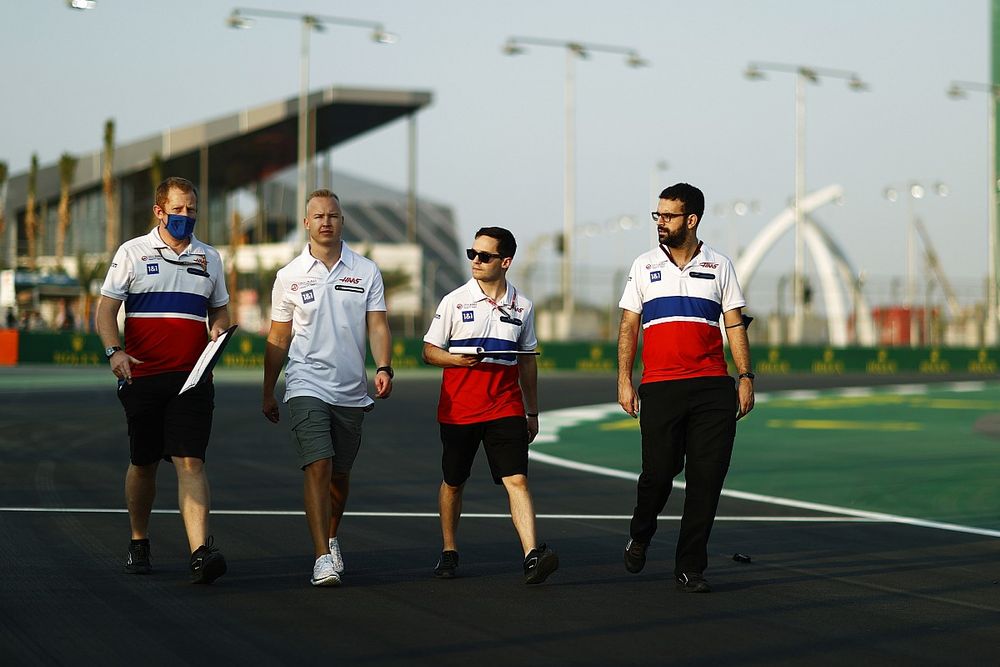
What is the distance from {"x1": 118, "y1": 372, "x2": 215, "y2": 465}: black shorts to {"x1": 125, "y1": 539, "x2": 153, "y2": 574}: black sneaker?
1.32 feet

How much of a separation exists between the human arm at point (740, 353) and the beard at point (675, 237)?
418 millimetres

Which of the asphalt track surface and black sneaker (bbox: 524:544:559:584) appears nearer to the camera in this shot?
the asphalt track surface

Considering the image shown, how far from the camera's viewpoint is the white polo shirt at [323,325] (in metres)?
6.77

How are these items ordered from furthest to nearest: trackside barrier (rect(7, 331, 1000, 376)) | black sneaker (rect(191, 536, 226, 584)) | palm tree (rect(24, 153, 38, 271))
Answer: palm tree (rect(24, 153, 38, 271))
trackside barrier (rect(7, 331, 1000, 376))
black sneaker (rect(191, 536, 226, 584))

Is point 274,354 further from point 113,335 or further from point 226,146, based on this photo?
point 226,146

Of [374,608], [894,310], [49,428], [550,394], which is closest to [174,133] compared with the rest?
[894,310]

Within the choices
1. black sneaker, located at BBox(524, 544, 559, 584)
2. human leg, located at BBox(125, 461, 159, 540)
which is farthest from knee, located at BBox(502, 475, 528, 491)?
human leg, located at BBox(125, 461, 159, 540)

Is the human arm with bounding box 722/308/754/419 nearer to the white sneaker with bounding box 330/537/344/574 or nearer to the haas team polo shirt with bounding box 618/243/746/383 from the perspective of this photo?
the haas team polo shirt with bounding box 618/243/746/383

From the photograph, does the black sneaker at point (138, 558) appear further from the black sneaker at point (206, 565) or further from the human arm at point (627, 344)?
the human arm at point (627, 344)

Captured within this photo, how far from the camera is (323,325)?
22.4 ft

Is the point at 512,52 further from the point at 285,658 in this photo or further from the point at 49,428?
the point at 285,658

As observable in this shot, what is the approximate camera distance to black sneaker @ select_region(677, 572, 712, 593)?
6.56m

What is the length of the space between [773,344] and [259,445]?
31.1 meters

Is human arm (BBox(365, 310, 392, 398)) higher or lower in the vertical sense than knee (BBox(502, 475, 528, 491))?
higher
